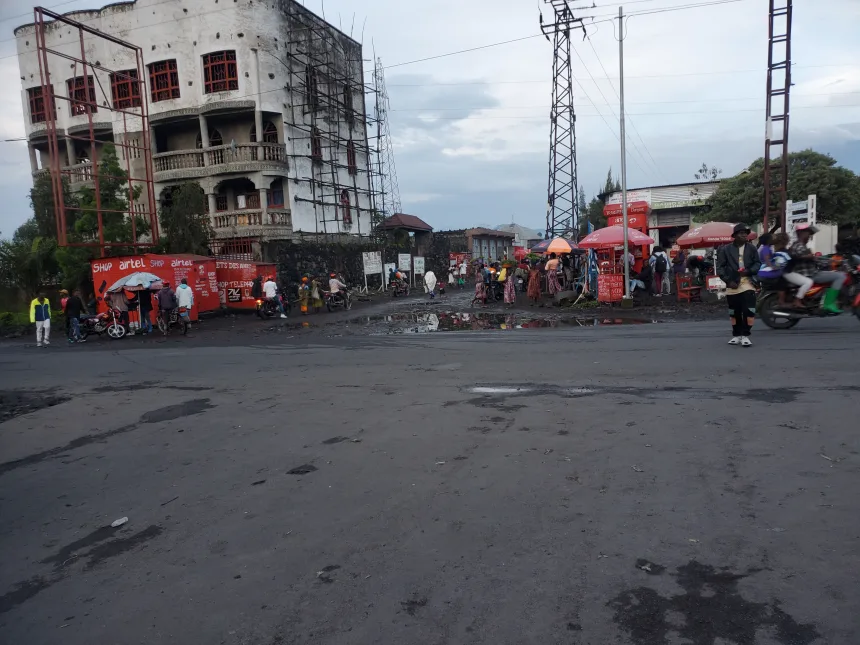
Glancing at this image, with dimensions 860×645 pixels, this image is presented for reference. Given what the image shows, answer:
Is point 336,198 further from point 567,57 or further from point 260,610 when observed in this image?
point 260,610

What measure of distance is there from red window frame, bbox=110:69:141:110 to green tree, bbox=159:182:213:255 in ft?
22.4

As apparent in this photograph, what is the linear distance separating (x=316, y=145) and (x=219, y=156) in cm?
569

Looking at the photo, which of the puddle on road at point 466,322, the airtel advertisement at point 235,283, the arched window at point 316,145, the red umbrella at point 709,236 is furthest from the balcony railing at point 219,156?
the red umbrella at point 709,236

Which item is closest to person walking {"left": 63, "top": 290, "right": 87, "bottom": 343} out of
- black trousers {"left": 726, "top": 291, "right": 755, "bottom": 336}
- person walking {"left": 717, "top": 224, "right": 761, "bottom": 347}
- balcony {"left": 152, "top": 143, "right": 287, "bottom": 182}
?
balcony {"left": 152, "top": 143, "right": 287, "bottom": 182}

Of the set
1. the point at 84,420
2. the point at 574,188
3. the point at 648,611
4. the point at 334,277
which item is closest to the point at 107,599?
the point at 648,611

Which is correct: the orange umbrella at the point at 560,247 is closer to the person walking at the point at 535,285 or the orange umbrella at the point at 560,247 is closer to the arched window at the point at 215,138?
the person walking at the point at 535,285

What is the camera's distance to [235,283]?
87.3 ft

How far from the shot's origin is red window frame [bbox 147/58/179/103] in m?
31.7

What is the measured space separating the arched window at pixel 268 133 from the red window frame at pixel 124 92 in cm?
587

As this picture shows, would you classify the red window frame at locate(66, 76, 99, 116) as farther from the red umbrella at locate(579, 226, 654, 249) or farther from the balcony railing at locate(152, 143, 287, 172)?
the red umbrella at locate(579, 226, 654, 249)

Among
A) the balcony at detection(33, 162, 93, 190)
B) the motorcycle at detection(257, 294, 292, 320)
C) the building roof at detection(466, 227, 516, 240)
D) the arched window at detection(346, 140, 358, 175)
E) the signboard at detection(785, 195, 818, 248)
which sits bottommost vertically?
the motorcycle at detection(257, 294, 292, 320)

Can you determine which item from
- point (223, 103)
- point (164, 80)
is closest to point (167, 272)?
point (223, 103)

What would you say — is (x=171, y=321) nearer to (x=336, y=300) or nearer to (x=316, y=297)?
(x=316, y=297)

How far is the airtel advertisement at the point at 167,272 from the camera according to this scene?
894 inches
